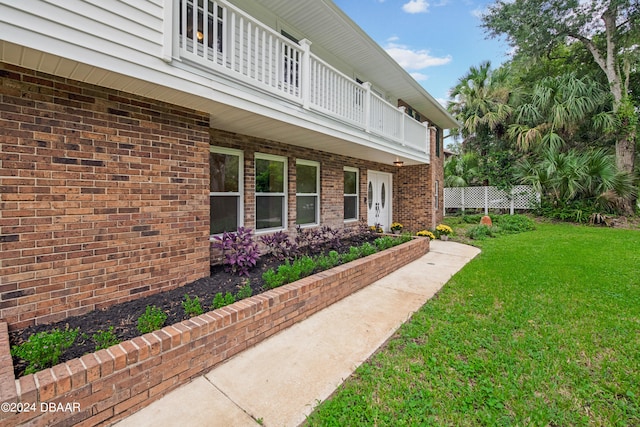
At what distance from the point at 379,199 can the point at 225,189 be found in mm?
6599

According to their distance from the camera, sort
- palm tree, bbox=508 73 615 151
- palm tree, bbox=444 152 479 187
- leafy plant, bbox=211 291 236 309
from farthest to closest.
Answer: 1. palm tree, bbox=444 152 479 187
2. palm tree, bbox=508 73 615 151
3. leafy plant, bbox=211 291 236 309

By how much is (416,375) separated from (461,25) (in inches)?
762

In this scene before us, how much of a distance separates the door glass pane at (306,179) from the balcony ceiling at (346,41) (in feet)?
10.1

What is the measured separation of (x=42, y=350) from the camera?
2195mm

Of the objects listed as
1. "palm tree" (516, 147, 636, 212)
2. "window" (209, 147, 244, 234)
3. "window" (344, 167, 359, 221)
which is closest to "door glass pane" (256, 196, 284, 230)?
"window" (209, 147, 244, 234)

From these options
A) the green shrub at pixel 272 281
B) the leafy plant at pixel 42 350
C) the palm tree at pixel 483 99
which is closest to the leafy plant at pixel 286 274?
the green shrub at pixel 272 281

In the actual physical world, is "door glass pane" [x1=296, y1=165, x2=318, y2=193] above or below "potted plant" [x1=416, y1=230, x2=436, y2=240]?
above

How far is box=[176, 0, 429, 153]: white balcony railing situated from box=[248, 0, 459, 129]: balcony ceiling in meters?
0.76

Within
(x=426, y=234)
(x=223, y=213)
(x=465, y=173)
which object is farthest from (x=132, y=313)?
(x=465, y=173)

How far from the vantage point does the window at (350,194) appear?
29.4 ft

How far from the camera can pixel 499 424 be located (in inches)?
82.8

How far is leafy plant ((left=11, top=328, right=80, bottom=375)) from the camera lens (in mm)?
2133

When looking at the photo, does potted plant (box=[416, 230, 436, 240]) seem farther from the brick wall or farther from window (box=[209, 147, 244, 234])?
the brick wall

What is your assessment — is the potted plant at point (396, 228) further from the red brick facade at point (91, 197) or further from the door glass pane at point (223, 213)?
the red brick facade at point (91, 197)
